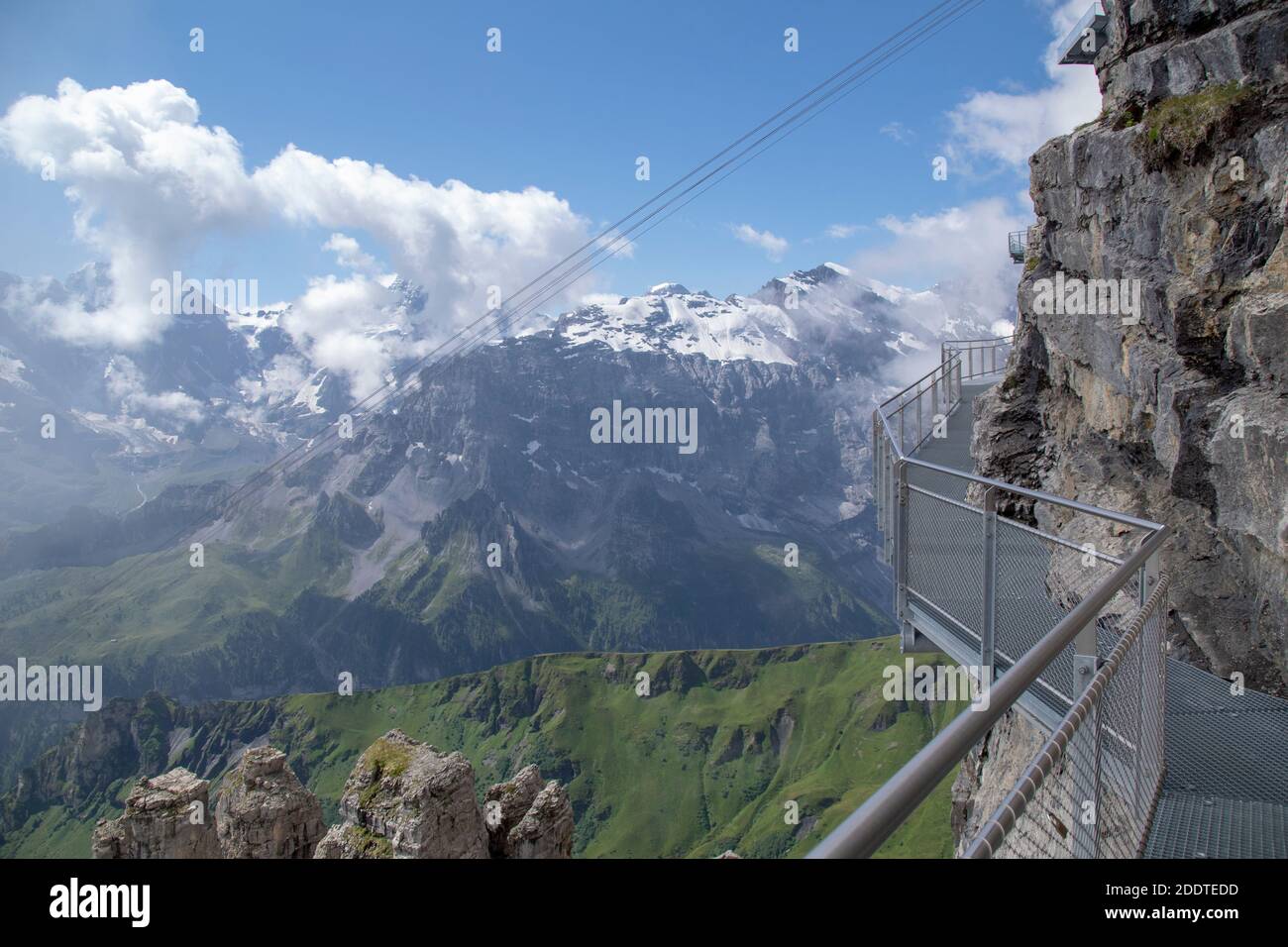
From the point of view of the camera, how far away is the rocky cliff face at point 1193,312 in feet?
28.4

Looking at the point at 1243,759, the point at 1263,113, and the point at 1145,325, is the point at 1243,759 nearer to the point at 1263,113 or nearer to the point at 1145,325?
the point at 1145,325

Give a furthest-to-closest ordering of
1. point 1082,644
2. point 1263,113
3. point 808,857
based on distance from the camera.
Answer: point 1263,113
point 1082,644
point 808,857

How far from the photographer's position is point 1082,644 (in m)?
5.35

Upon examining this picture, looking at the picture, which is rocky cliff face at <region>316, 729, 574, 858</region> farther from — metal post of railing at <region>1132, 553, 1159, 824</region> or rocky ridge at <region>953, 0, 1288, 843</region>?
metal post of railing at <region>1132, 553, 1159, 824</region>

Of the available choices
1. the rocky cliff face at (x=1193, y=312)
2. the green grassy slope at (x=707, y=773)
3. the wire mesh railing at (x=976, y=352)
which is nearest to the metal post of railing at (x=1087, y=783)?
the rocky cliff face at (x=1193, y=312)

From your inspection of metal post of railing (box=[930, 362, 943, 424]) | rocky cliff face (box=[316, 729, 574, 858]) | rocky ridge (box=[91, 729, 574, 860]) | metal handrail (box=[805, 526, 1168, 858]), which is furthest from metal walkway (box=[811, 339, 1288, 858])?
rocky ridge (box=[91, 729, 574, 860])

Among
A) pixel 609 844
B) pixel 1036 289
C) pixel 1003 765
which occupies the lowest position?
pixel 609 844

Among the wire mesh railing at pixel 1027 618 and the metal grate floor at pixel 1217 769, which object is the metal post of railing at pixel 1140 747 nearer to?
the wire mesh railing at pixel 1027 618

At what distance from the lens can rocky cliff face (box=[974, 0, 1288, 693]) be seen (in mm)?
8648

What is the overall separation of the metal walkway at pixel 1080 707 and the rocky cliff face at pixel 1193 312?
1.10m

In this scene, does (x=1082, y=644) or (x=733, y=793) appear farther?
(x=733, y=793)

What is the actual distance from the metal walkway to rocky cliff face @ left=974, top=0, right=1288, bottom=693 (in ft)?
3.60

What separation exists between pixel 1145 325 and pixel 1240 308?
9.05 ft
